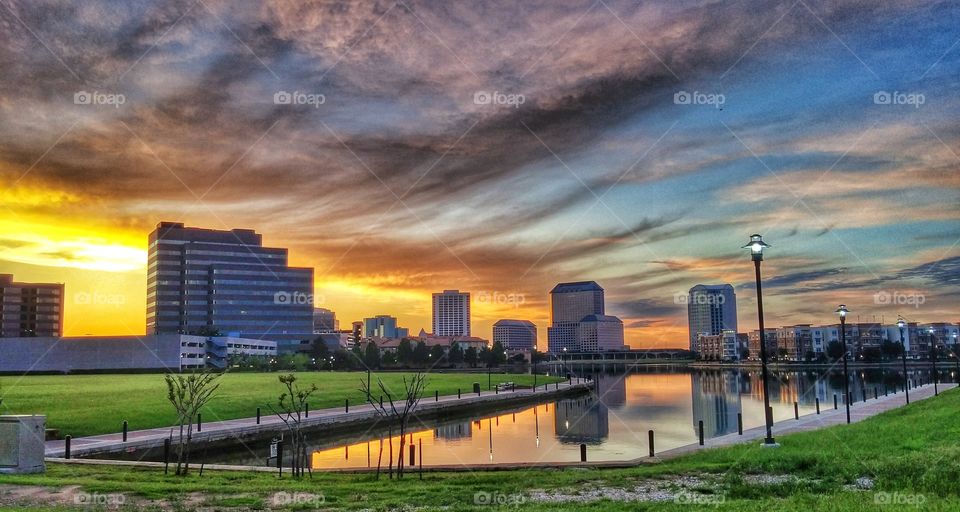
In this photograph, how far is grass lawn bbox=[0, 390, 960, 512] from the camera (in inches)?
460

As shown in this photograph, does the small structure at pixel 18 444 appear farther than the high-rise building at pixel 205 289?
No

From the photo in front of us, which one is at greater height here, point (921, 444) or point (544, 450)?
point (921, 444)

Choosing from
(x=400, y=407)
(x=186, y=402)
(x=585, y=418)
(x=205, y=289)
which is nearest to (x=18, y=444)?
(x=186, y=402)

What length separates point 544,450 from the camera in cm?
3375

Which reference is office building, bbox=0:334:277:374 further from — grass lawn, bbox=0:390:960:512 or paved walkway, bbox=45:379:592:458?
grass lawn, bbox=0:390:960:512

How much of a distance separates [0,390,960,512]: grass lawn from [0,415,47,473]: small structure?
76cm

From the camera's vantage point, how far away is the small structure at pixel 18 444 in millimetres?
17234

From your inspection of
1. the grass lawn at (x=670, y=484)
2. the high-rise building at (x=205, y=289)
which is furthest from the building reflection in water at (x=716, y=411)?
the high-rise building at (x=205, y=289)

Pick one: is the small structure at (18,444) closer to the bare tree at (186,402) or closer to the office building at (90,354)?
the bare tree at (186,402)

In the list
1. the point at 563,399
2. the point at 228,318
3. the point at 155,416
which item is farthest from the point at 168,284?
the point at 155,416

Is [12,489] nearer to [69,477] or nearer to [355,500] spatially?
[69,477]

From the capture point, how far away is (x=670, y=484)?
14.1 metres

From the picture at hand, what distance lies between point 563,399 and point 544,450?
3713 centimetres

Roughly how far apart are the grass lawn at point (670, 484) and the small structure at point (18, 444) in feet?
2.49
